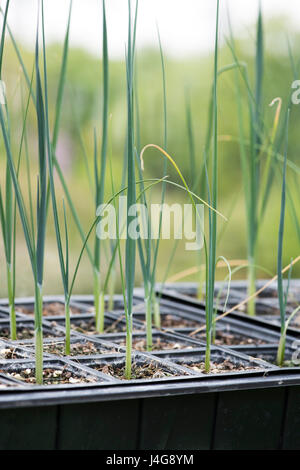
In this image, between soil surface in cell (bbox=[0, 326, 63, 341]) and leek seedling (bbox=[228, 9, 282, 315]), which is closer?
soil surface in cell (bbox=[0, 326, 63, 341])

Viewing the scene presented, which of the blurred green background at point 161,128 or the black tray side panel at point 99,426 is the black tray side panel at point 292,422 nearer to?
the black tray side panel at point 99,426

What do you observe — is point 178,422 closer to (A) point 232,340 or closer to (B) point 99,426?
(B) point 99,426

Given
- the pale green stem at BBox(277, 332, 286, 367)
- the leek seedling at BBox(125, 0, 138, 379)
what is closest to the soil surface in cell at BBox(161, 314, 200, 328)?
the pale green stem at BBox(277, 332, 286, 367)

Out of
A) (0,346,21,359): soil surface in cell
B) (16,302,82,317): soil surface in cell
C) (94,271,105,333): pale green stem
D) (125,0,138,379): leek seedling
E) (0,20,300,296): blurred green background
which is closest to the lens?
(125,0,138,379): leek seedling

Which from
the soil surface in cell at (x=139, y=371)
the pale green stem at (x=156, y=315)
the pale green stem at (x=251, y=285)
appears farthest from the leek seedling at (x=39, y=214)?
the pale green stem at (x=251, y=285)

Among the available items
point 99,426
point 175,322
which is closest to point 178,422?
point 99,426

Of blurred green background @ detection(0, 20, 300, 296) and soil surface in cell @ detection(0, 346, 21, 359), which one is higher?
blurred green background @ detection(0, 20, 300, 296)

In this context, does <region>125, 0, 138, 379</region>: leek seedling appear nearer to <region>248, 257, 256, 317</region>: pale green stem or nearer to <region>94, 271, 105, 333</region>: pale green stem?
Answer: <region>94, 271, 105, 333</region>: pale green stem
